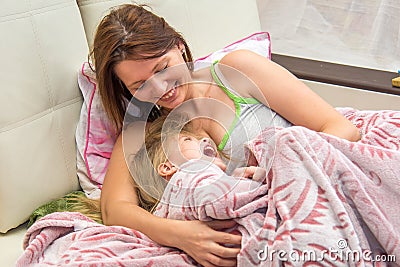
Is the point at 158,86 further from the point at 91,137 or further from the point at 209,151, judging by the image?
the point at 91,137

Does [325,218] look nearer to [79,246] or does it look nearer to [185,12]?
[79,246]

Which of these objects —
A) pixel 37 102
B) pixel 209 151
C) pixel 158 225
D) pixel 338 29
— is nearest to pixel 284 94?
pixel 209 151

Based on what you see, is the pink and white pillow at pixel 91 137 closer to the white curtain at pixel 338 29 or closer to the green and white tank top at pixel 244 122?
the green and white tank top at pixel 244 122

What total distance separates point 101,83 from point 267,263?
0.68 m

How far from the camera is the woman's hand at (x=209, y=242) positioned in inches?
51.6

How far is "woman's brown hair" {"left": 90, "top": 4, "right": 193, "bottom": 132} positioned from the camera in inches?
62.0

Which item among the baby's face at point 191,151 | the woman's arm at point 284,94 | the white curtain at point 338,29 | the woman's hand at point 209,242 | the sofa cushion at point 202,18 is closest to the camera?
the woman's hand at point 209,242

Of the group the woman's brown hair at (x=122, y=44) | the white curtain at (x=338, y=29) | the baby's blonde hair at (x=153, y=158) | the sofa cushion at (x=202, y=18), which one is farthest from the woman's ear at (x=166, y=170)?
the white curtain at (x=338, y=29)

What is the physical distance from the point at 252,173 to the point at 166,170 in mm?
198

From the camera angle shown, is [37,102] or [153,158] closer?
[153,158]

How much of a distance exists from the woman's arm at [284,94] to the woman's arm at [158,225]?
305mm

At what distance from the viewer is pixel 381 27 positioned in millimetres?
2318

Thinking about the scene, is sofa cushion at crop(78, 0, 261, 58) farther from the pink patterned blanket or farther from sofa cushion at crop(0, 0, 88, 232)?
the pink patterned blanket

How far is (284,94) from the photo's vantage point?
1.62 metres
